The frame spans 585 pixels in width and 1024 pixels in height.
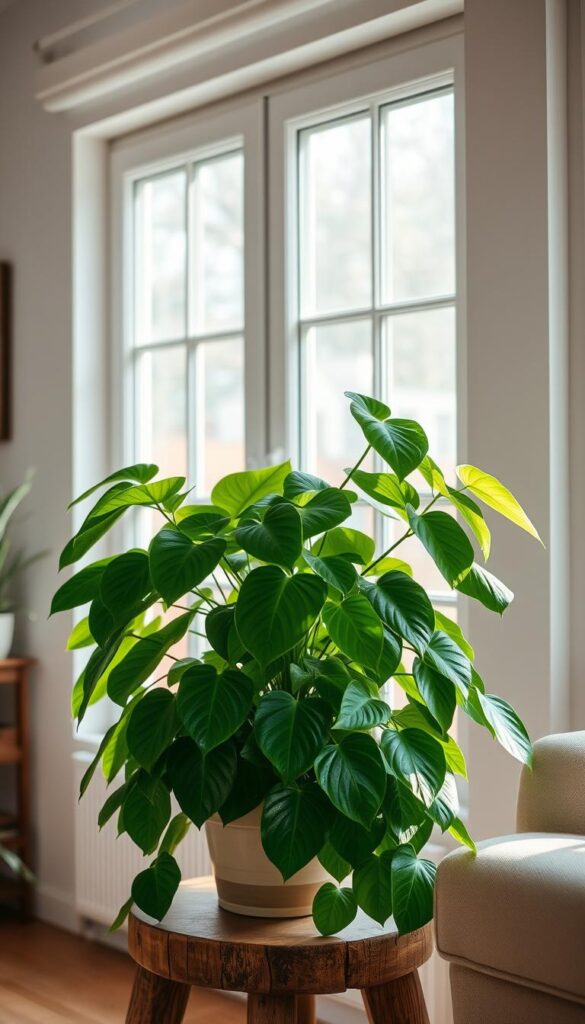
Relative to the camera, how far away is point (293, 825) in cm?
150

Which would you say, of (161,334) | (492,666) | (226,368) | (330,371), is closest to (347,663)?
(492,666)

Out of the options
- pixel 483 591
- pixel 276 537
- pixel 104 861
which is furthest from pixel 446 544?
pixel 104 861

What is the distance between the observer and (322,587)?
1.49m

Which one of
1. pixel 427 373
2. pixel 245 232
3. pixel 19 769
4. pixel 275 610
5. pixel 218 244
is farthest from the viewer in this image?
pixel 19 769

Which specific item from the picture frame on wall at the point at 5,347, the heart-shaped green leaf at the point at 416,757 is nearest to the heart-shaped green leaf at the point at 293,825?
the heart-shaped green leaf at the point at 416,757

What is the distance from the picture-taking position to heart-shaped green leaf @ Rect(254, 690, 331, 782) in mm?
1458

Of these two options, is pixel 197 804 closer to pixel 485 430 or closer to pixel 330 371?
pixel 485 430

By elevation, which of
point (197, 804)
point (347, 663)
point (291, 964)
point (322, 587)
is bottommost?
point (291, 964)

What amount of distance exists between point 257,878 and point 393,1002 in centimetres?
26

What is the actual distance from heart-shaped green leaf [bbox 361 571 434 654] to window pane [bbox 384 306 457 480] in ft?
3.40

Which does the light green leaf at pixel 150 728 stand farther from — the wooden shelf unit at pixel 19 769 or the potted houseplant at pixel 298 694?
the wooden shelf unit at pixel 19 769

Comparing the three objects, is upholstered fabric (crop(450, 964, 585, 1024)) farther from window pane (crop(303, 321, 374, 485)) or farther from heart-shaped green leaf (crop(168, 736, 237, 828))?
window pane (crop(303, 321, 374, 485))

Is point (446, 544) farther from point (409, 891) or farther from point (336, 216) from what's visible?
point (336, 216)

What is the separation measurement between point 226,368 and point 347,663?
5.13ft
